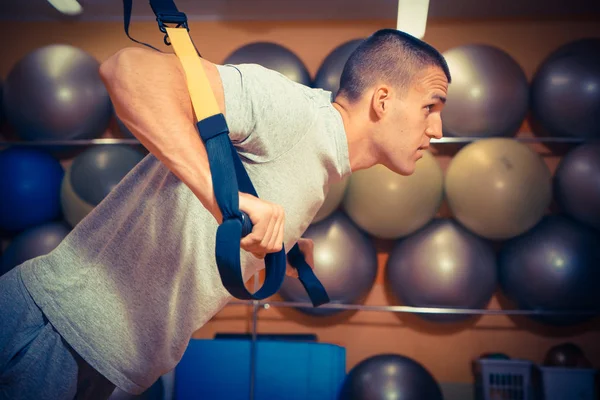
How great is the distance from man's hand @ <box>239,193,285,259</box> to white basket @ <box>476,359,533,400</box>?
7.31ft

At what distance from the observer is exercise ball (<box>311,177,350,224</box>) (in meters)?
2.54

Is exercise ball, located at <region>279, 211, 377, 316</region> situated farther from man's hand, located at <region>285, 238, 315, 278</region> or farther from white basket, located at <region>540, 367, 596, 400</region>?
man's hand, located at <region>285, 238, 315, 278</region>

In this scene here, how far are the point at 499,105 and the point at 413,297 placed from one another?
103 cm

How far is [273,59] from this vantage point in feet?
8.97

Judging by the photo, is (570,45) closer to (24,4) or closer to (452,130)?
(452,130)

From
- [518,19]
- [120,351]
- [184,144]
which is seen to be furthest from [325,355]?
[518,19]

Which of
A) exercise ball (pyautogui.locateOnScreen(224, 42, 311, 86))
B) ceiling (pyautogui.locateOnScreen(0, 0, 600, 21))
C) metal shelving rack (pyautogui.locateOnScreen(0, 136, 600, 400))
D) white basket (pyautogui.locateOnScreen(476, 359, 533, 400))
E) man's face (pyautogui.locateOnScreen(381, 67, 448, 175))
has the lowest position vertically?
white basket (pyautogui.locateOnScreen(476, 359, 533, 400))

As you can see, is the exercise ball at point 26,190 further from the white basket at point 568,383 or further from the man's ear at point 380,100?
the white basket at point 568,383

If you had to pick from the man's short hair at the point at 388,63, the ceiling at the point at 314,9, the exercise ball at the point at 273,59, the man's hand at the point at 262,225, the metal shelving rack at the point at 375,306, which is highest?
the ceiling at the point at 314,9

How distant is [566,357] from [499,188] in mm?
938

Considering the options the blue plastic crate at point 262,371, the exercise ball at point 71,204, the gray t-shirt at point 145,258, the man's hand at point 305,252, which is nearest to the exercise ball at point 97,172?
the exercise ball at point 71,204

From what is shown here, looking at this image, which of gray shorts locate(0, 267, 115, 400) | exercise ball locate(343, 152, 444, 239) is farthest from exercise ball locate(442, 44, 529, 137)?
gray shorts locate(0, 267, 115, 400)

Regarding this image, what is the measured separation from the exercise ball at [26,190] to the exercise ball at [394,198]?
157 cm

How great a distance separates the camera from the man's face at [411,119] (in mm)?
1106
